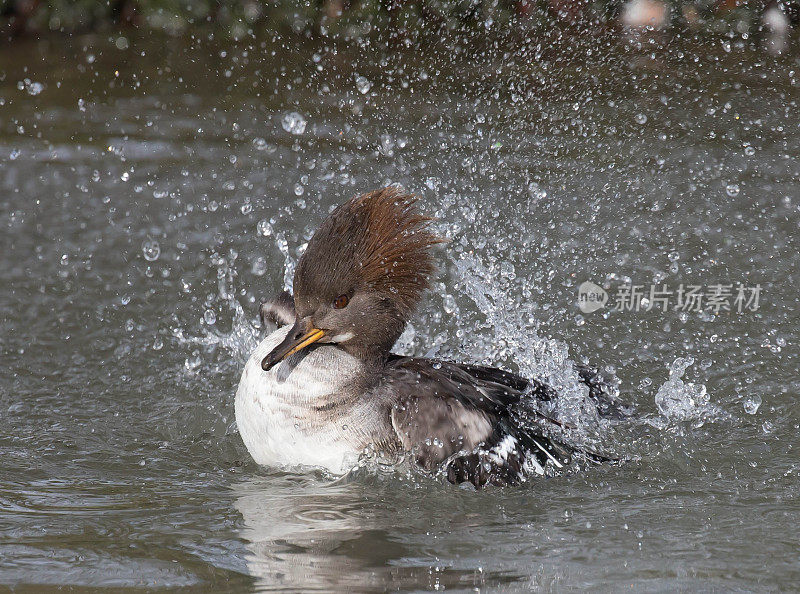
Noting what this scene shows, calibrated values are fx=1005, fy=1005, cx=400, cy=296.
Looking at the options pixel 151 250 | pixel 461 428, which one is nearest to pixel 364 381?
A: pixel 461 428

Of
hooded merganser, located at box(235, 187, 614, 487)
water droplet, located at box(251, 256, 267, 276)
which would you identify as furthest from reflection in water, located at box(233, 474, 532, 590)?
water droplet, located at box(251, 256, 267, 276)

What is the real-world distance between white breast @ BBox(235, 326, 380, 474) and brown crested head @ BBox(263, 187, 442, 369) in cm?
12

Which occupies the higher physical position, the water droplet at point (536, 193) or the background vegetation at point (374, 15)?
the background vegetation at point (374, 15)

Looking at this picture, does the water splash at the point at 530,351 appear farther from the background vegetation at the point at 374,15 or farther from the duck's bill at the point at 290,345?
the background vegetation at the point at 374,15

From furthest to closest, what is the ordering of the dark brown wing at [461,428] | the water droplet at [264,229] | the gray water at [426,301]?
1. the water droplet at [264,229]
2. the dark brown wing at [461,428]
3. the gray water at [426,301]

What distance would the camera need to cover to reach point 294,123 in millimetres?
7891

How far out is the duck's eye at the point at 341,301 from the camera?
12.7 ft

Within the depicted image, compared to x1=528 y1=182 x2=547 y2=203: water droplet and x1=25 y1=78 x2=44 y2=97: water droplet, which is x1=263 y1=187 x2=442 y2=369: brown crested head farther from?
x1=25 y1=78 x2=44 y2=97: water droplet

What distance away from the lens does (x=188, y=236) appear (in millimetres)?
6434

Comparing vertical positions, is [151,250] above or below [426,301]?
above

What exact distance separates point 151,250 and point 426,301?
1.77 meters

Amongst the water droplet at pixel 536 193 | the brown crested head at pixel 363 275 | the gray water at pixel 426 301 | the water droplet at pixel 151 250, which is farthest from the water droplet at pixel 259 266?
the brown crested head at pixel 363 275

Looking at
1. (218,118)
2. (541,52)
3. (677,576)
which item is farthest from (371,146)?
(677,576)

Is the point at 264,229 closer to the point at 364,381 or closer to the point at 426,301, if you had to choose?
the point at 426,301
